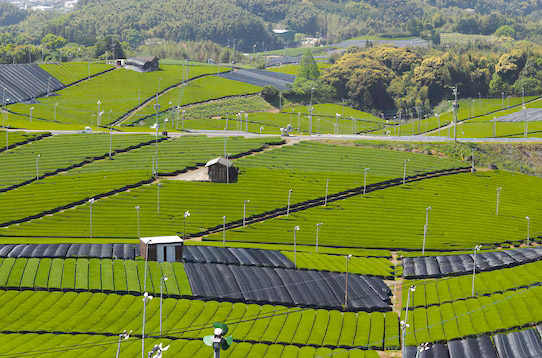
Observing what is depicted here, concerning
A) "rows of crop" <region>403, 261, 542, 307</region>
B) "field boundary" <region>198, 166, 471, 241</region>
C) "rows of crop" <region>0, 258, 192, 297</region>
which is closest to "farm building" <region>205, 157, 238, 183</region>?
"field boundary" <region>198, 166, 471, 241</region>

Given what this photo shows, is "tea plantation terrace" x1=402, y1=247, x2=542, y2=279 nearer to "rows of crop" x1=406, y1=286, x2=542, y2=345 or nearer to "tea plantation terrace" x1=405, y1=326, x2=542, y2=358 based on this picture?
"rows of crop" x1=406, y1=286, x2=542, y2=345

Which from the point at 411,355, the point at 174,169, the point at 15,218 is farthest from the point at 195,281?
the point at 174,169

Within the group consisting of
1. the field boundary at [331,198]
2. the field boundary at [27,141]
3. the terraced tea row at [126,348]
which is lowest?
the terraced tea row at [126,348]

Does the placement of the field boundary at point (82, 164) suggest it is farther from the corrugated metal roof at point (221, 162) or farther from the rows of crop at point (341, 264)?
the rows of crop at point (341, 264)

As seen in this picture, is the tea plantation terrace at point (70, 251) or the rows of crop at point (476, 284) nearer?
the rows of crop at point (476, 284)

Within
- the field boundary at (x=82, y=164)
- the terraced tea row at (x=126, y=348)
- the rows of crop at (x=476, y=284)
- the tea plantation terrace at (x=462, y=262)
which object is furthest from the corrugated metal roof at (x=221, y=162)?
the terraced tea row at (x=126, y=348)

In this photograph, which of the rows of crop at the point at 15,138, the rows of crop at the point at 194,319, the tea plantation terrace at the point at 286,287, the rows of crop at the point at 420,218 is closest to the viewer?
the rows of crop at the point at 194,319
